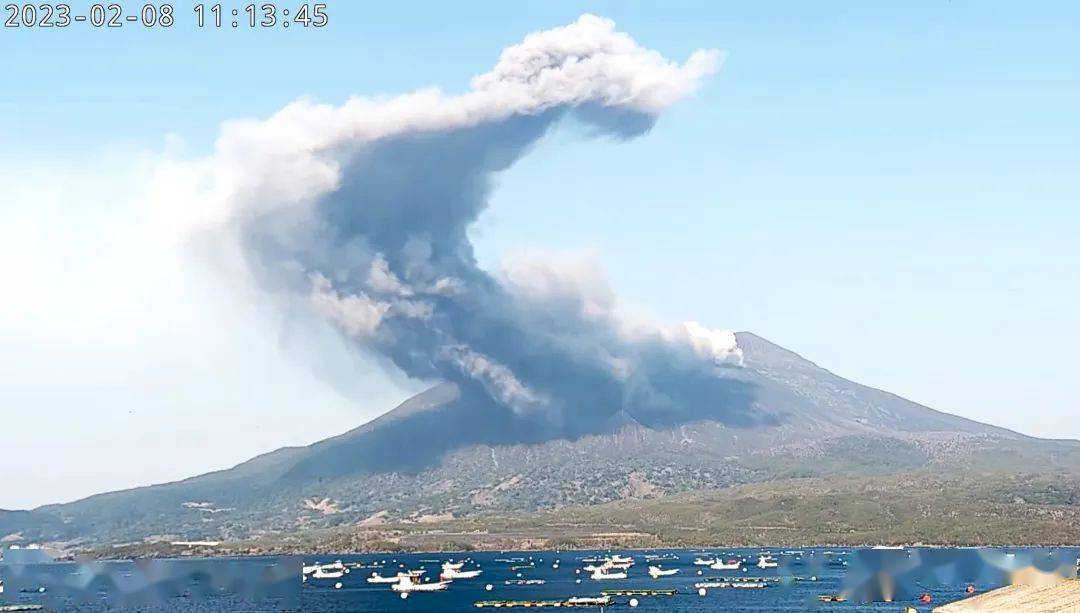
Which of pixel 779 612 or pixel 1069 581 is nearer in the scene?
pixel 1069 581

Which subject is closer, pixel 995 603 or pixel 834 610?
pixel 995 603

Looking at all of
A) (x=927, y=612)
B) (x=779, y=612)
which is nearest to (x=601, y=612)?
(x=779, y=612)

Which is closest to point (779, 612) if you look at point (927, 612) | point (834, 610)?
point (834, 610)

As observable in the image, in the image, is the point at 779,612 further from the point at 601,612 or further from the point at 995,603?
the point at 995,603

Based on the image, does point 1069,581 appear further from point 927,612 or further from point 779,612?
point 779,612

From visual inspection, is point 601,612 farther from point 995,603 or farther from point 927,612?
point 995,603
